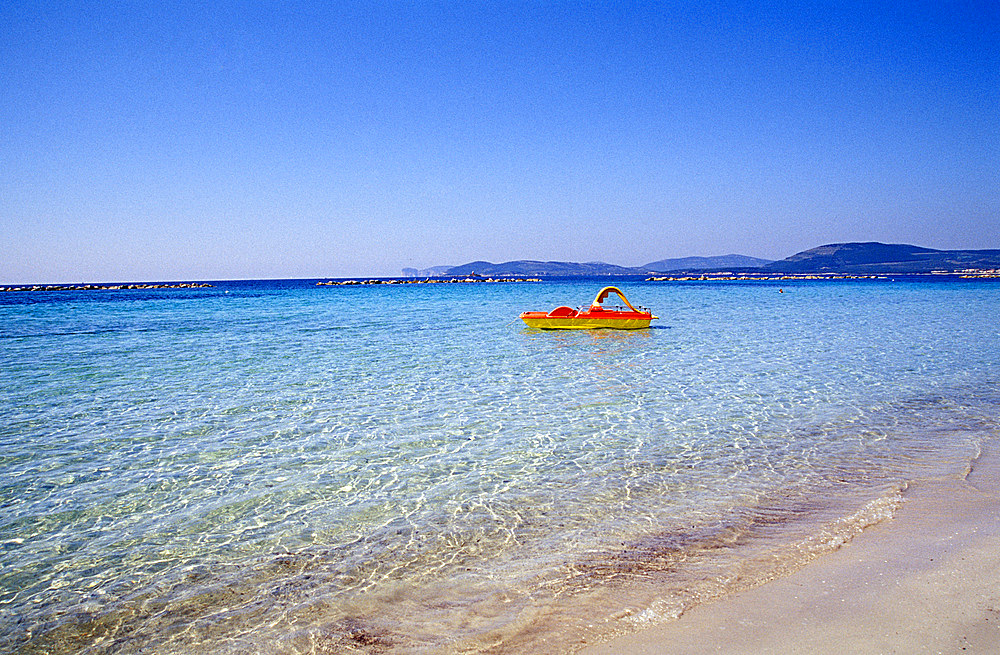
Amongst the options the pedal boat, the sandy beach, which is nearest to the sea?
the sandy beach

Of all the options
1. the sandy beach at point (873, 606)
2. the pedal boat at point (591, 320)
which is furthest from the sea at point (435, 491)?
the pedal boat at point (591, 320)

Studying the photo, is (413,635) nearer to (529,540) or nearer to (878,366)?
(529,540)

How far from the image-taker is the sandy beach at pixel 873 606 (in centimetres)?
331

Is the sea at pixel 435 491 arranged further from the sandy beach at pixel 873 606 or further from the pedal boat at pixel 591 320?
the pedal boat at pixel 591 320

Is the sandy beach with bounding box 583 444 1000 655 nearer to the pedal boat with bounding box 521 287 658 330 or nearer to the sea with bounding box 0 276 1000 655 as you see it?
the sea with bounding box 0 276 1000 655

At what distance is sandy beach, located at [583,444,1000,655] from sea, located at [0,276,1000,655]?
0.71 feet

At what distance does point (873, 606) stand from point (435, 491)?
3924 millimetres

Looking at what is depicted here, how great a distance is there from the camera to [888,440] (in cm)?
775

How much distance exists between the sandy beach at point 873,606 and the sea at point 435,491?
0.71ft

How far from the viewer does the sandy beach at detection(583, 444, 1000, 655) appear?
3.31 m

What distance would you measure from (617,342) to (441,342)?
18.6 feet

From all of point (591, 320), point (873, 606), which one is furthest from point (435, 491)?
point (591, 320)

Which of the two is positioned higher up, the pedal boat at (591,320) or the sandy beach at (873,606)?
the pedal boat at (591,320)

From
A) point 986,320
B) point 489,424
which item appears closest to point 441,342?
point 489,424
